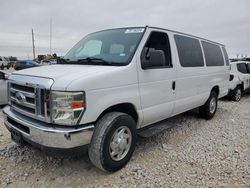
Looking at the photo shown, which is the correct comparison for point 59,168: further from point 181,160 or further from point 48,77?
point 181,160

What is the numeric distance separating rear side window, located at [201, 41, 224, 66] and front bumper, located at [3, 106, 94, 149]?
4.00 meters

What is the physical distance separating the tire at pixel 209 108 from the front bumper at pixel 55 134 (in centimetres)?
405

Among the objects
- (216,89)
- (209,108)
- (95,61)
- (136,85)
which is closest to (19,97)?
(95,61)

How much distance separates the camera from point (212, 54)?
611 centimetres

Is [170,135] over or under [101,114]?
under

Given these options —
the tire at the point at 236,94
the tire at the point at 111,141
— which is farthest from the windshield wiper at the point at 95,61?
the tire at the point at 236,94

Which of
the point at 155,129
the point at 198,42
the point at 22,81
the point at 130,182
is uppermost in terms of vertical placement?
the point at 198,42

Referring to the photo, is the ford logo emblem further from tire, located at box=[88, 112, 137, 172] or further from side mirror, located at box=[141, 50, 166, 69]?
side mirror, located at box=[141, 50, 166, 69]

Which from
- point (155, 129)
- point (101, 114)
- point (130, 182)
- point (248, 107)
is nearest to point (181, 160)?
point (155, 129)

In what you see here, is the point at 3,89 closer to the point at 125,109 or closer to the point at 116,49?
the point at 116,49

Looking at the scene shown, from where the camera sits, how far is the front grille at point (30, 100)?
2.78m

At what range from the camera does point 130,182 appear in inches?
123

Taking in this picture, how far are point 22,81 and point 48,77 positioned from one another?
49cm

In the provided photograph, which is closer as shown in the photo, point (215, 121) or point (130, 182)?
point (130, 182)
